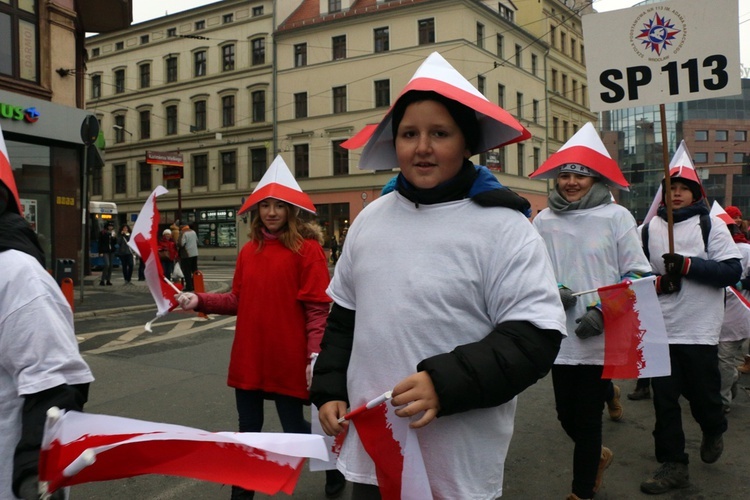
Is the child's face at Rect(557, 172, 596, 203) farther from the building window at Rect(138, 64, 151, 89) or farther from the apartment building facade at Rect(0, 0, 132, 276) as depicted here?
the building window at Rect(138, 64, 151, 89)

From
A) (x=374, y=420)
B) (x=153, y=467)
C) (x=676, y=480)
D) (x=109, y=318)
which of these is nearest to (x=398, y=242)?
(x=374, y=420)

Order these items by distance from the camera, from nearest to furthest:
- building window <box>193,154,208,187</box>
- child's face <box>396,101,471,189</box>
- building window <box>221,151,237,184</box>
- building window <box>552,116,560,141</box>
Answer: child's face <box>396,101,471,189</box> → building window <box>221,151,237,184</box> → building window <box>193,154,208,187</box> → building window <box>552,116,560,141</box>

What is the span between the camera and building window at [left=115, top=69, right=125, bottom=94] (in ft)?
147

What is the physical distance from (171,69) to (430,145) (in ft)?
147

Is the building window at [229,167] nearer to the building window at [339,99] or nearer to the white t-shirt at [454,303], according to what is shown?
the building window at [339,99]

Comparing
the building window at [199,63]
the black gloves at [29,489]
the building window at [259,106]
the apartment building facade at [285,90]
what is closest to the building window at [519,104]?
the apartment building facade at [285,90]

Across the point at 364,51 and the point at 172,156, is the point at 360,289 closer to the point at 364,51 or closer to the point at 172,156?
the point at 172,156

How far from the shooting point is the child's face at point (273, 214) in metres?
3.46

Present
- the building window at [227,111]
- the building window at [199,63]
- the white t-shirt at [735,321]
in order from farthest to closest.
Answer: the building window at [199,63]
the building window at [227,111]
the white t-shirt at [735,321]

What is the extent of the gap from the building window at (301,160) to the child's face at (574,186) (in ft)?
117

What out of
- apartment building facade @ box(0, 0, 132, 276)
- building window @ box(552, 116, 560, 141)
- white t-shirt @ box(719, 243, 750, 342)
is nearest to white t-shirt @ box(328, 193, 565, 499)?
white t-shirt @ box(719, 243, 750, 342)

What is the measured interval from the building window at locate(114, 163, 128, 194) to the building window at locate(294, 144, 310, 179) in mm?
14209

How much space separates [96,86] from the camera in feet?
152

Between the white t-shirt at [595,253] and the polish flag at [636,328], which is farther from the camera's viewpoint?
the white t-shirt at [595,253]
